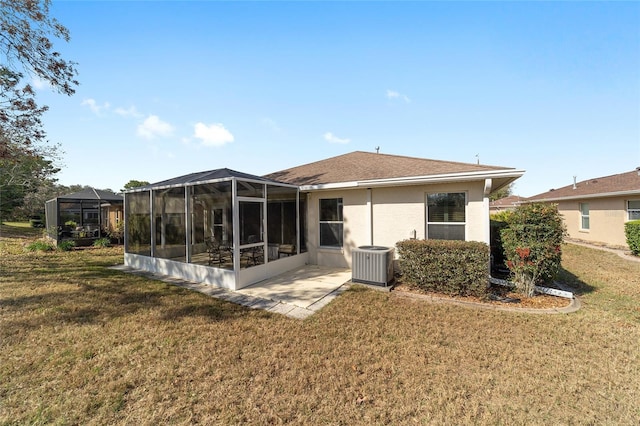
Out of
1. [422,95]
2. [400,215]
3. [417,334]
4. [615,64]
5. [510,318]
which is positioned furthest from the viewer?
[422,95]

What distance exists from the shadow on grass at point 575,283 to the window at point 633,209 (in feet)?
31.6

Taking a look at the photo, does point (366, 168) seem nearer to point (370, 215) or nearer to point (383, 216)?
point (370, 215)

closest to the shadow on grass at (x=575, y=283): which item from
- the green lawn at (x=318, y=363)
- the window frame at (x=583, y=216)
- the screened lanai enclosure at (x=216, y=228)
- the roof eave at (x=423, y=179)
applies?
the green lawn at (x=318, y=363)

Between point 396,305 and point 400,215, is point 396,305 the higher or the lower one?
the lower one

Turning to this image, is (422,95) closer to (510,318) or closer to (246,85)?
(246,85)

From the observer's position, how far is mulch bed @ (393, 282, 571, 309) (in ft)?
18.0

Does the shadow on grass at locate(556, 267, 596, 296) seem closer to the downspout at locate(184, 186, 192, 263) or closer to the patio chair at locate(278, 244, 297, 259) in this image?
the patio chair at locate(278, 244, 297, 259)

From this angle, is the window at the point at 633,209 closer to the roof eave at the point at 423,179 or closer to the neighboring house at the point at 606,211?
the neighboring house at the point at 606,211

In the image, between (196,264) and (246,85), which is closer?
(196,264)

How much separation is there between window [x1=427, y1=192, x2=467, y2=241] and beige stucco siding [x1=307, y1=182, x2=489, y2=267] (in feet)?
0.48

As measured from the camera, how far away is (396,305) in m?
5.56

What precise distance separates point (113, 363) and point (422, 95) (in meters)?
12.2

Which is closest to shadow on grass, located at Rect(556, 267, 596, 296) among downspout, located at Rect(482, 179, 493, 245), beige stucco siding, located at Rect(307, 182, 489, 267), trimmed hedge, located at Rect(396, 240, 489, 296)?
downspout, located at Rect(482, 179, 493, 245)

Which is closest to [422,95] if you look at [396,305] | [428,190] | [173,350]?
[428,190]
